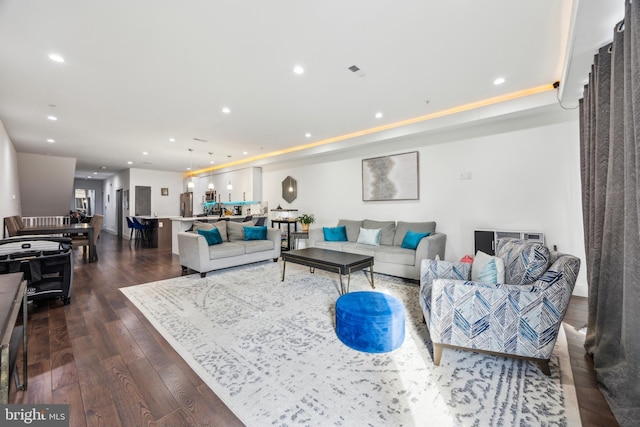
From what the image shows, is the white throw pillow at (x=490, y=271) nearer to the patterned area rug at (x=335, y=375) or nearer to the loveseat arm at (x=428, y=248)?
the patterned area rug at (x=335, y=375)

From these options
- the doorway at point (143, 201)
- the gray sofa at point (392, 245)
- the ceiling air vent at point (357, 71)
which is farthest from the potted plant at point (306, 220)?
the doorway at point (143, 201)

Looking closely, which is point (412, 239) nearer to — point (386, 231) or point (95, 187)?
point (386, 231)

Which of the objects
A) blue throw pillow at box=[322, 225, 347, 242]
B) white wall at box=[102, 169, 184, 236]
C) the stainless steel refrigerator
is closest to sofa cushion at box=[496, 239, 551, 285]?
blue throw pillow at box=[322, 225, 347, 242]

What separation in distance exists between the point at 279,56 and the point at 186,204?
955cm

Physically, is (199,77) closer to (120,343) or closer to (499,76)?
(120,343)

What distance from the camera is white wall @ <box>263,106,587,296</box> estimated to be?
11.8 ft

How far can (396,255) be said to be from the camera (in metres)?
Answer: 4.14

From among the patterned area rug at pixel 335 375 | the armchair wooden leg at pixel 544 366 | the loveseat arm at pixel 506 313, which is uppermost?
the loveseat arm at pixel 506 313

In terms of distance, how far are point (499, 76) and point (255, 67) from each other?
2.85 m

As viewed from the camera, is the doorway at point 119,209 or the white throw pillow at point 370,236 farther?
the doorway at point 119,209

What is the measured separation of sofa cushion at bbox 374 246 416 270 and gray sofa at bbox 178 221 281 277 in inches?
85.5

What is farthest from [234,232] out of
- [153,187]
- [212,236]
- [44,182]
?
[44,182]

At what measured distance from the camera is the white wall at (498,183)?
11.8 feet

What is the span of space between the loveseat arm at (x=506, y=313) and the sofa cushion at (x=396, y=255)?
2064mm
